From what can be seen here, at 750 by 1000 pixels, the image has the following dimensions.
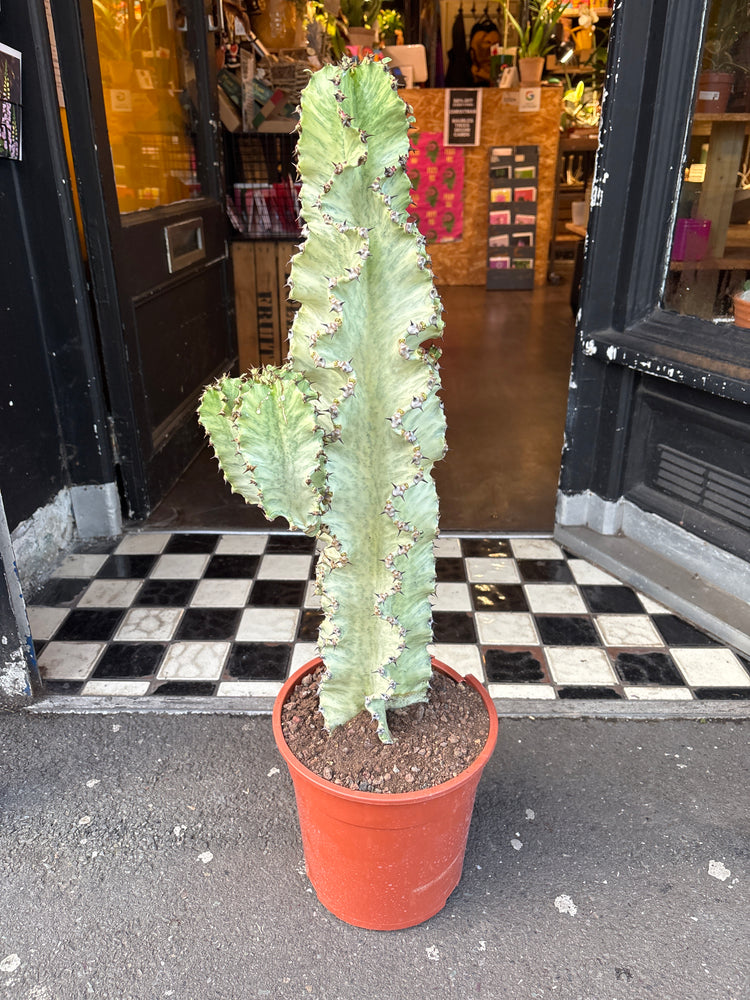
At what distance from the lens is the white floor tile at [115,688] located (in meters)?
2.24

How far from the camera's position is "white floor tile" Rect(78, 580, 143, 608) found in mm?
2670

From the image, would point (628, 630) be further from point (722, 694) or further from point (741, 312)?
point (741, 312)

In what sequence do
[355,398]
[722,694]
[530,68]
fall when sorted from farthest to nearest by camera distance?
[530,68] < [722,694] < [355,398]

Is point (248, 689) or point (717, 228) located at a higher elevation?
point (717, 228)

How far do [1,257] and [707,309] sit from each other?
7.89 ft

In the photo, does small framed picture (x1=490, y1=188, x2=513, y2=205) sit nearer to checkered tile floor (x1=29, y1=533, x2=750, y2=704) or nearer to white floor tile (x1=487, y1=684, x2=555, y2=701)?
checkered tile floor (x1=29, y1=533, x2=750, y2=704)

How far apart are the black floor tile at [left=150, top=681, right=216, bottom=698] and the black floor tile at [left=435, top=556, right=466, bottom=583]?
3.13 feet

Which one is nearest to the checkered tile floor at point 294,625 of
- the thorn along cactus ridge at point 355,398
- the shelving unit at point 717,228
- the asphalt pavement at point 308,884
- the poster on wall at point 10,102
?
Result: the asphalt pavement at point 308,884

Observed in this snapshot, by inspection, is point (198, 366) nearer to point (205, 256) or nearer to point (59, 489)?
point (205, 256)

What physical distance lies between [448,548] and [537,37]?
6631mm

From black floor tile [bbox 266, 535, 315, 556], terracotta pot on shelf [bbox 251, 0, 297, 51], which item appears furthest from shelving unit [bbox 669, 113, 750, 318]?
terracotta pot on shelf [bbox 251, 0, 297, 51]

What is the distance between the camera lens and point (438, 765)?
149cm

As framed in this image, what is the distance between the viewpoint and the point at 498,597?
107 inches

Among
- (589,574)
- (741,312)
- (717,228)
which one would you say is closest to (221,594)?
(589,574)
